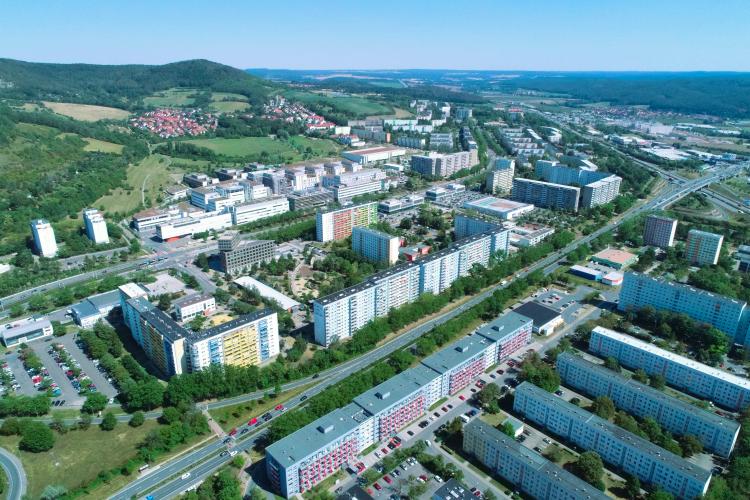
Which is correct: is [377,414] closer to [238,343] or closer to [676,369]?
[238,343]

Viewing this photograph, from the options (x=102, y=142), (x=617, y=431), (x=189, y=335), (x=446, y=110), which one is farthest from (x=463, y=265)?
(x=446, y=110)

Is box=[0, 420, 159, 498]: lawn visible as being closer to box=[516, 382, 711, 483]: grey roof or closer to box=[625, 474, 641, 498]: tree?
box=[516, 382, 711, 483]: grey roof

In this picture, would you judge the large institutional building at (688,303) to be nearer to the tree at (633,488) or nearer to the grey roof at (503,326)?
the grey roof at (503,326)

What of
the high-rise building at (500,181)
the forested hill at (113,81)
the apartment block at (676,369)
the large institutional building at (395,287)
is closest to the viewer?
the apartment block at (676,369)

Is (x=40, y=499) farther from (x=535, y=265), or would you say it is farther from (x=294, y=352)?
(x=535, y=265)

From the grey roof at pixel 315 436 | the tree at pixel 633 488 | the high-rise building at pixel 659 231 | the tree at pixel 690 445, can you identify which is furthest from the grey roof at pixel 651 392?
the high-rise building at pixel 659 231

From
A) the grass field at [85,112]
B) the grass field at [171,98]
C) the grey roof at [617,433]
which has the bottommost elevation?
the grey roof at [617,433]

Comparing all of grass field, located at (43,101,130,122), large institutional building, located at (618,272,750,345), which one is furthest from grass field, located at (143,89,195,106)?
large institutional building, located at (618,272,750,345)
